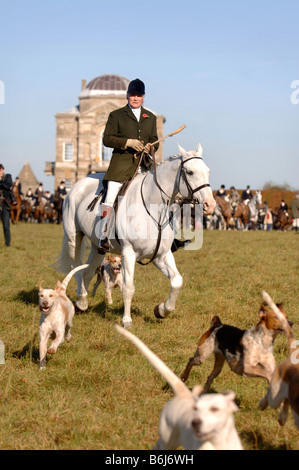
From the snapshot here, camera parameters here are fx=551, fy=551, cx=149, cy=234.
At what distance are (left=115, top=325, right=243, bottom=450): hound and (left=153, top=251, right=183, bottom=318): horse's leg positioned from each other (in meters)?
4.14

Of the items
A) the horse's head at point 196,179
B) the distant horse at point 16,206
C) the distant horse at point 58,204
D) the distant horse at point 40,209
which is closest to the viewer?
the horse's head at point 196,179

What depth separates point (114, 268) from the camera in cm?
1022

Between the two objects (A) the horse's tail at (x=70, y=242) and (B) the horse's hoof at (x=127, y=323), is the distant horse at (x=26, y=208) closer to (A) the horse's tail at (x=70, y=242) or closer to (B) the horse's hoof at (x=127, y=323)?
(A) the horse's tail at (x=70, y=242)

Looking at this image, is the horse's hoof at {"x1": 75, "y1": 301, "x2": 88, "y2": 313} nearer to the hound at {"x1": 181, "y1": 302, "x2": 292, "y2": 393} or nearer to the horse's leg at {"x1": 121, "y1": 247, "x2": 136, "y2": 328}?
the horse's leg at {"x1": 121, "y1": 247, "x2": 136, "y2": 328}

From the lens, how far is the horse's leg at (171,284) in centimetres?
762

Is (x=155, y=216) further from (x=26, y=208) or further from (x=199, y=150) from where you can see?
(x=26, y=208)

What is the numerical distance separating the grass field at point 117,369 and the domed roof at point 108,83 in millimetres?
67283

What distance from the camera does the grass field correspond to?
4.13 m

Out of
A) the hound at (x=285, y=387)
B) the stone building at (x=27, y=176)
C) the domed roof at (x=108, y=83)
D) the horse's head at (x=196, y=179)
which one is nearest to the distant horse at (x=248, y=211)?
the horse's head at (x=196, y=179)

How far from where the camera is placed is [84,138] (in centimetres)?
7138

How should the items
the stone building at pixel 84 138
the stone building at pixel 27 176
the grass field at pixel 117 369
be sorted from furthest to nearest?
the stone building at pixel 27 176 → the stone building at pixel 84 138 → the grass field at pixel 117 369

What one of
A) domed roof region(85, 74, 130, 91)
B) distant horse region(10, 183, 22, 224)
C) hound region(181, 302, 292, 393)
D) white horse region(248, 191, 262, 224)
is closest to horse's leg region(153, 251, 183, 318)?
hound region(181, 302, 292, 393)

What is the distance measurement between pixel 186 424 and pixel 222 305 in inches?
219
